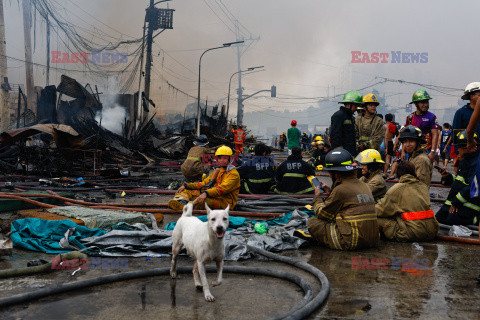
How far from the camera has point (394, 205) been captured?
6070mm

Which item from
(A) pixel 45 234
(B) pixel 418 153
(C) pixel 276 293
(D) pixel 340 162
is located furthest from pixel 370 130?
(A) pixel 45 234

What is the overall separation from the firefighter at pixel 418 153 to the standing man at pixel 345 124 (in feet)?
3.97

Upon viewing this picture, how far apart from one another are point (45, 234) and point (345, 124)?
5223 millimetres

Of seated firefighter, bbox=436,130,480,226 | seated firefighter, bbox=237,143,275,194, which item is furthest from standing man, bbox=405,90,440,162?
seated firefighter, bbox=237,143,275,194

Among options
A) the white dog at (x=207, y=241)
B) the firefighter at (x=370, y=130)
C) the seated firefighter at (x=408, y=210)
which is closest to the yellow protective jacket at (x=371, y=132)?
the firefighter at (x=370, y=130)

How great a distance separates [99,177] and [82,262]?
9769 mm

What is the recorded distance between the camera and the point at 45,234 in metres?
5.85

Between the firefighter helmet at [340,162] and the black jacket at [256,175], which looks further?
the black jacket at [256,175]

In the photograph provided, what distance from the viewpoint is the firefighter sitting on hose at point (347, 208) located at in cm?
535

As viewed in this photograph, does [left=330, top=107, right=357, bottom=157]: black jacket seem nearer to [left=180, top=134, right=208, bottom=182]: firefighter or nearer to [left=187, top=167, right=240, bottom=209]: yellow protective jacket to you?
[left=187, top=167, right=240, bottom=209]: yellow protective jacket

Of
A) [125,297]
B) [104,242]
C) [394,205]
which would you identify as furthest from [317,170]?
[125,297]

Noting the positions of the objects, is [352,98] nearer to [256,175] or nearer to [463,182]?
[463,182]

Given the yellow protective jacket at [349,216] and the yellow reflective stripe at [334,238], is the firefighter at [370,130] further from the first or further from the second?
the yellow reflective stripe at [334,238]

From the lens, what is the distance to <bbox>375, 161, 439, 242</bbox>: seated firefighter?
5.92 m
